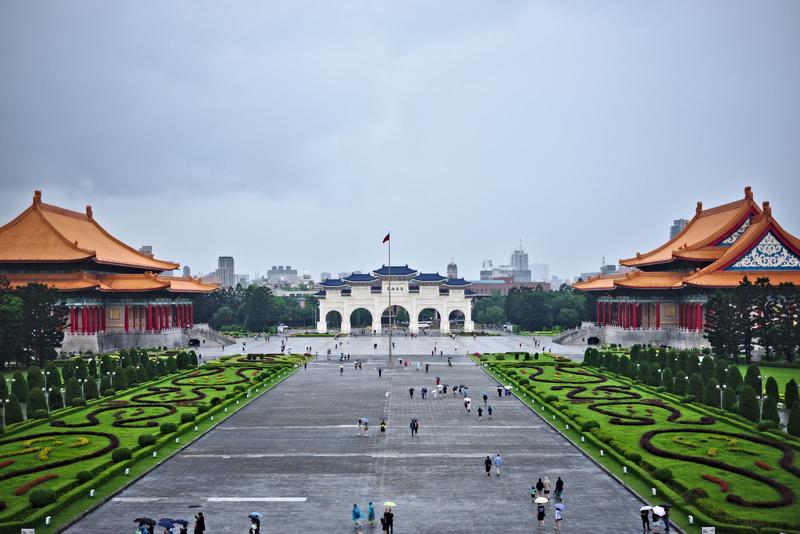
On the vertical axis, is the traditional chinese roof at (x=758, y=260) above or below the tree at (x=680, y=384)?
above

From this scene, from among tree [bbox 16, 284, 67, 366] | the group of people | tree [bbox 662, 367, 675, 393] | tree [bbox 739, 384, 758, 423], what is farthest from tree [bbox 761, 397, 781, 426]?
tree [bbox 16, 284, 67, 366]

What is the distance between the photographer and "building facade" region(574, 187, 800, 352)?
231 ft

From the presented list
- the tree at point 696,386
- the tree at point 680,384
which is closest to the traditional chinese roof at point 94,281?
the tree at point 680,384

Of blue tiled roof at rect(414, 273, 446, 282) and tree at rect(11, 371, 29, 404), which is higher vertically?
blue tiled roof at rect(414, 273, 446, 282)

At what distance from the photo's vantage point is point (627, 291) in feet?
269

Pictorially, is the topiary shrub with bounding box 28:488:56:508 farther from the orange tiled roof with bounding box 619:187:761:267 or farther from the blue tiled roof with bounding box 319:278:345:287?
the blue tiled roof with bounding box 319:278:345:287

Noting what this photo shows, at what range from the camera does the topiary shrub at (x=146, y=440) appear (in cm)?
3074

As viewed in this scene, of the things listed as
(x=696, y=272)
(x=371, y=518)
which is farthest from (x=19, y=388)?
(x=696, y=272)

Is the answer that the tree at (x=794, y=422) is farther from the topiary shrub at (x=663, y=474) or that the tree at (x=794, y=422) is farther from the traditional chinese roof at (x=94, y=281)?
the traditional chinese roof at (x=94, y=281)

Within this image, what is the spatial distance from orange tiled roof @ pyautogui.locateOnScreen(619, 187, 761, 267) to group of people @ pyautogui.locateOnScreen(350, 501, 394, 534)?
200 feet

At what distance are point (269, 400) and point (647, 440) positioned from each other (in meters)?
22.6

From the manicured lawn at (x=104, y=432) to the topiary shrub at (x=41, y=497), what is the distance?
0.21m

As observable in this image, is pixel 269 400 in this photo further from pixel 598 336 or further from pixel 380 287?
pixel 380 287

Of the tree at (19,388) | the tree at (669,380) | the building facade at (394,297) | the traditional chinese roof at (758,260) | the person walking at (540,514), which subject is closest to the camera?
the person walking at (540,514)
